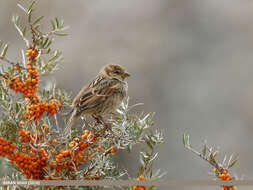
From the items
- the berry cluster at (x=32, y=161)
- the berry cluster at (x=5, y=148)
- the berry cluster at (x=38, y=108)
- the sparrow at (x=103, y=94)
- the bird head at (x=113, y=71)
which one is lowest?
the berry cluster at (x=32, y=161)

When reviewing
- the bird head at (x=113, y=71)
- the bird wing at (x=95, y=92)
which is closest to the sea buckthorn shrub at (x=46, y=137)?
the bird wing at (x=95, y=92)

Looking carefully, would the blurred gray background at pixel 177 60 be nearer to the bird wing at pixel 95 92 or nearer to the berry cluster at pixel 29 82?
the bird wing at pixel 95 92

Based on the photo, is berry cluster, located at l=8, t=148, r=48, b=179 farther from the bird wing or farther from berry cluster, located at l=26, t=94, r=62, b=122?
the bird wing

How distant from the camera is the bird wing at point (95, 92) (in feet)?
5.98

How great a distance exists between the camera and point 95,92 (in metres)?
1.99

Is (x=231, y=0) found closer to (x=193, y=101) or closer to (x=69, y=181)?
(x=193, y=101)

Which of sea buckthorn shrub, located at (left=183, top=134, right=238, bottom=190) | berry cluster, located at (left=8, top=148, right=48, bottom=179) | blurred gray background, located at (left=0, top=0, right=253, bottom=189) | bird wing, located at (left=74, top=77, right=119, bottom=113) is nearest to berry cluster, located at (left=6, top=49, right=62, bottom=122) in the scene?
berry cluster, located at (left=8, top=148, right=48, bottom=179)

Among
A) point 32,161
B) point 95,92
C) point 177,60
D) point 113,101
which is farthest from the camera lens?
point 177,60

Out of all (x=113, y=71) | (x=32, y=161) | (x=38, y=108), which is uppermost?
(x=113, y=71)

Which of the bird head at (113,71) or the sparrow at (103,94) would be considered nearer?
the sparrow at (103,94)

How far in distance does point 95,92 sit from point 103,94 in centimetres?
4

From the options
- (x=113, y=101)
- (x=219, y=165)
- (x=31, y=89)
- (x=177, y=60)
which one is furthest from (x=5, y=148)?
(x=177, y=60)

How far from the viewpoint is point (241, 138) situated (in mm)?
4293

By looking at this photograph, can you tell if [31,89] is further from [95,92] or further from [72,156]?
[95,92]
